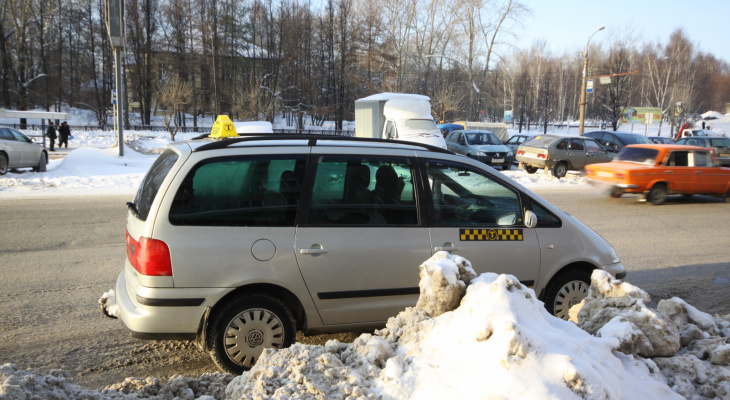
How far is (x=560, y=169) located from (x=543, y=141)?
4.73ft

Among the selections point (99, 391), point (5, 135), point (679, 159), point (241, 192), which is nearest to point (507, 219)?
point (241, 192)

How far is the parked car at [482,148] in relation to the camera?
75.1ft

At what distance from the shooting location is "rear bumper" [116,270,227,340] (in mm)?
3629

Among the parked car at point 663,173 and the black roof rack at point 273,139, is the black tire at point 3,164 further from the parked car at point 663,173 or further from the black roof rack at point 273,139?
the parked car at point 663,173

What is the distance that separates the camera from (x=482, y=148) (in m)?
23.2

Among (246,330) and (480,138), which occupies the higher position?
(480,138)

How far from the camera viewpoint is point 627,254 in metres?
7.89

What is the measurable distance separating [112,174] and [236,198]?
14.2 meters

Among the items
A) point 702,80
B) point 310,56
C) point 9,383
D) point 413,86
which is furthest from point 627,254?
point 702,80

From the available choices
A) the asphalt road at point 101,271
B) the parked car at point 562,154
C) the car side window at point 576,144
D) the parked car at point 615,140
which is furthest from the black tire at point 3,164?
the parked car at point 615,140

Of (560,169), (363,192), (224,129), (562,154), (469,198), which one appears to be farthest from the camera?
(560,169)

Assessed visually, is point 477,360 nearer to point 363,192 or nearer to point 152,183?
point 363,192

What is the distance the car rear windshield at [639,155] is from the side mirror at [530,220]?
10801 millimetres

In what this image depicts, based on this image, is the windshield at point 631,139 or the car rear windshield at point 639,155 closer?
the car rear windshield at point 639,155
